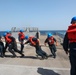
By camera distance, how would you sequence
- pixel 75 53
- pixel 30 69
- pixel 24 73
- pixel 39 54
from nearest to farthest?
1. pixel 75 53
2. pixel 24 73
3. pixel 30 69
4. pixel 39 54

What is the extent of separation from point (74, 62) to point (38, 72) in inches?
92.3

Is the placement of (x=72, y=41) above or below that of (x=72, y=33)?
below

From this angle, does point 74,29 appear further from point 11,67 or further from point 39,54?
point 39,54

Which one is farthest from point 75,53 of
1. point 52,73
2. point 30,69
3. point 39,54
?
point 39,54

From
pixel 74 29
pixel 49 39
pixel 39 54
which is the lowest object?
pixel 39 54

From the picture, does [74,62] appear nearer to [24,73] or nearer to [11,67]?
[24,73]

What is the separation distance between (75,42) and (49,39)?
7.22 m

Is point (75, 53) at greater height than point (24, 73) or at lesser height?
greater

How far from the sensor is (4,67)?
28.9 ft

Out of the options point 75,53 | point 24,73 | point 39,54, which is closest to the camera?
point 75,53

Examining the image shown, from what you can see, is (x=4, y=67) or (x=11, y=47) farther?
(x=11, y=47)

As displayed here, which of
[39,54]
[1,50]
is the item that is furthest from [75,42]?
[1,50]

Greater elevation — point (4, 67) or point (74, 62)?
point (74, 62)

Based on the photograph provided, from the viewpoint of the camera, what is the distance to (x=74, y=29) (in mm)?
6031
